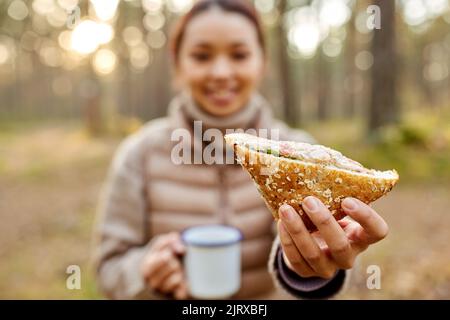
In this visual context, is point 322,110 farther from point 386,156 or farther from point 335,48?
point 386,156

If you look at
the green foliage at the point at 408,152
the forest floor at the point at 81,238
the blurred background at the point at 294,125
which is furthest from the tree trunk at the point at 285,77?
the forest floor at the point at 81,238

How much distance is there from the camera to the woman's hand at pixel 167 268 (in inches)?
79.5

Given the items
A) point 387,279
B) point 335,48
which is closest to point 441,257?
point 387,279

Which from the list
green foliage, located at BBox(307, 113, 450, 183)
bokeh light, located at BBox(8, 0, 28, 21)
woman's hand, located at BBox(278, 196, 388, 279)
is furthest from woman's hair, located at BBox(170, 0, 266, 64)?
bokeh light, located at BBox(8, 0, 28, 21)

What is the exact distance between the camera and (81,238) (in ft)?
22.3

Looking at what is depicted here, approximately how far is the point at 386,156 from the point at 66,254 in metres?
6.01

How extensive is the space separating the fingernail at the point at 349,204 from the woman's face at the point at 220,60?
110 centimetres

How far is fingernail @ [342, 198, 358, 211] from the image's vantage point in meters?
1.36

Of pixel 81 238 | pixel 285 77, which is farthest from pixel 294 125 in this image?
pixel 81 238

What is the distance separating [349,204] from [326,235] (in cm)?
12

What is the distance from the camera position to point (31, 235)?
6.94 meters

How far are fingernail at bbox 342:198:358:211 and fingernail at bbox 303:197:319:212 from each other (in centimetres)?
9
